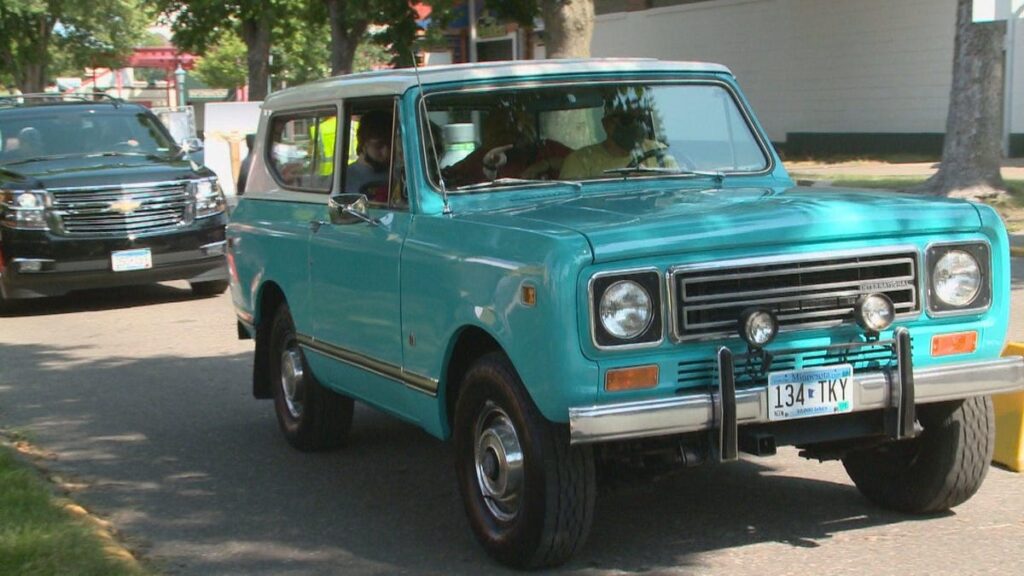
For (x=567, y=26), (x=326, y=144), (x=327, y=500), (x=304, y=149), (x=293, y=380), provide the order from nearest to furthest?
(x=327, y=500), (x=326, y=144), (x=304, y=149), (x=293, y=380), (x=567, y=26)

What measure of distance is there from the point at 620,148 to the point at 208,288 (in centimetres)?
939

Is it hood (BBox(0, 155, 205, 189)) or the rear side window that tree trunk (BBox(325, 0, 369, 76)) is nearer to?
hood (BBox(0, 155, 205, 189))

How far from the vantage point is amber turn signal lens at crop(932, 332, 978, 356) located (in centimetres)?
555

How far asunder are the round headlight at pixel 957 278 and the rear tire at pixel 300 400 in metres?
3.31

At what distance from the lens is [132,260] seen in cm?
1405

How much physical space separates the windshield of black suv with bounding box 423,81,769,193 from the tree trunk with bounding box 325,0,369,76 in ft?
84.5

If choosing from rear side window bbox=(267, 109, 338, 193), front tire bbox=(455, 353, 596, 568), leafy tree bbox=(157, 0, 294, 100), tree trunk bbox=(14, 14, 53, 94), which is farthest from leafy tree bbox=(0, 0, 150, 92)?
front tire bbox=(455, 353, 596, 568)

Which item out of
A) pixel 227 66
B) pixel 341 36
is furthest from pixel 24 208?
pixel 227 66

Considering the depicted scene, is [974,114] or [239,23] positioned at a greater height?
[239,23]

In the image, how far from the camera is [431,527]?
636 cm

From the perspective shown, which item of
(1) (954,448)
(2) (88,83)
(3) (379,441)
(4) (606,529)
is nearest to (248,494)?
(3) (379,441)

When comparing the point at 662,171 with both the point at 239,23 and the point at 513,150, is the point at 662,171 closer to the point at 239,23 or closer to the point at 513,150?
the point at 513,150

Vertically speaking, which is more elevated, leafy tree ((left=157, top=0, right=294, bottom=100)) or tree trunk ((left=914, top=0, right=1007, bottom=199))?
leafy tree ((left=157, top=0, right=294, bottom=100))

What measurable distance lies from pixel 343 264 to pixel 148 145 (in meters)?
9.22
